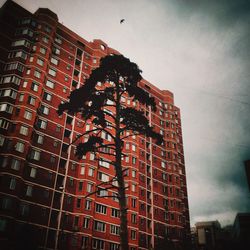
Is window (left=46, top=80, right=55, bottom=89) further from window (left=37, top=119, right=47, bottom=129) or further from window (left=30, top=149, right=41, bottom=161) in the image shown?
window (left=30, top=149, right=41, bottom=161)

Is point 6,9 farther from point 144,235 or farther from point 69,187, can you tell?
point 144,235

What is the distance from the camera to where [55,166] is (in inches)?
1618

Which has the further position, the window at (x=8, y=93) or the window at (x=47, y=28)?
the window at (x=47, y=28)

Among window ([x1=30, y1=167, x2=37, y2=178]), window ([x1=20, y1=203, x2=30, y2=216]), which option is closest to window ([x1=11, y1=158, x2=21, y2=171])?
window ([x1=30, y1=167, x2=37, y2=178])

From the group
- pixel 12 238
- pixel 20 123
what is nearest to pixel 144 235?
pixel 12 238

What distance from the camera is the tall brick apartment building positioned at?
116 ft

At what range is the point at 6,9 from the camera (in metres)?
47.3

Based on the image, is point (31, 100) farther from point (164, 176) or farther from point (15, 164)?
point (164, 176)

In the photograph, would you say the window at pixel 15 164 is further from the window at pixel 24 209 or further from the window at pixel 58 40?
the window at pixel 58 40

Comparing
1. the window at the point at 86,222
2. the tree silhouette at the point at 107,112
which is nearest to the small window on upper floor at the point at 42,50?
the window at the point at 86,222

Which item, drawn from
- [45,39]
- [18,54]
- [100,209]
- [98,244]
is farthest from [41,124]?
[98,244]

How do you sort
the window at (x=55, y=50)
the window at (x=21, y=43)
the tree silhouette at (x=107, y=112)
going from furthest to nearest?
1. the window at (x=55, y=50)
2. the window at (x=21, y=43)
3. the tree silhouette at (x=107, y=112)

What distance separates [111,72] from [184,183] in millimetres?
53188

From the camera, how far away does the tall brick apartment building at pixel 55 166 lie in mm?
35500
